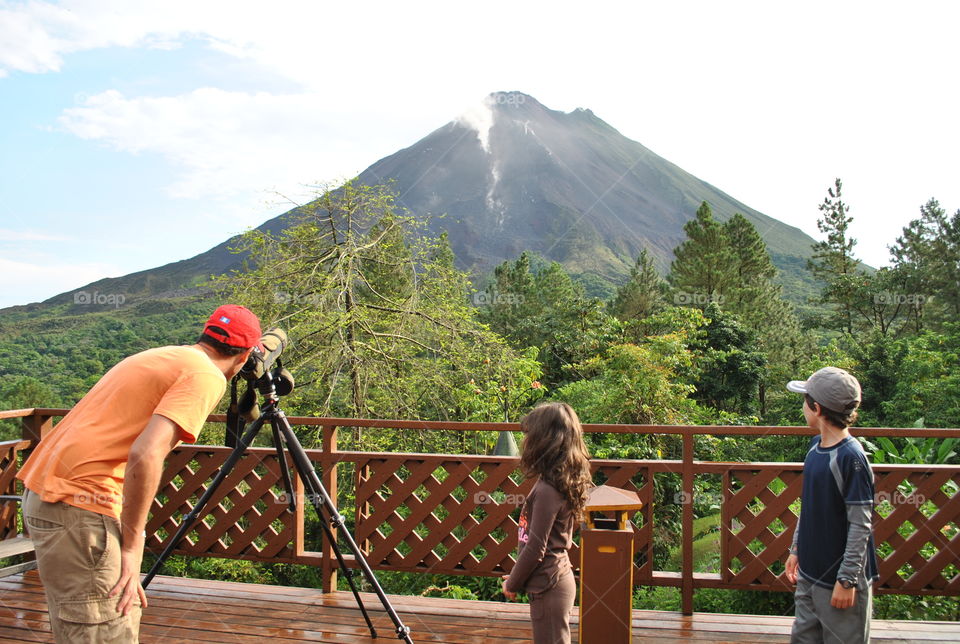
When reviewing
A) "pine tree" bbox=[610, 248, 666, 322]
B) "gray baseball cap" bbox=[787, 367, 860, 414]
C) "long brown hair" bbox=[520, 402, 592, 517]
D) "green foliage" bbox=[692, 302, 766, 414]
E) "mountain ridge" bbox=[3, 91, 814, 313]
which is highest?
"mountain ridge" bbox=[3, 91, 814, 313]

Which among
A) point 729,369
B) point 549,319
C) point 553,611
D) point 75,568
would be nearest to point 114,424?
point 75,568

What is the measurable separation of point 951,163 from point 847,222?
13157 mm

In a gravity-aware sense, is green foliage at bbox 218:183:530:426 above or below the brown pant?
above

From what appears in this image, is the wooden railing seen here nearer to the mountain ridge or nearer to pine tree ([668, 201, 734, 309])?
pine tree ([668, 201, 734, 309])

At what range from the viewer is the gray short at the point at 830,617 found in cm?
160

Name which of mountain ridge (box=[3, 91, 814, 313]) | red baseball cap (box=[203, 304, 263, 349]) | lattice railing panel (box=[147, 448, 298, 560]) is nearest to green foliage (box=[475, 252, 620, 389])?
lattice railing panel (box=[147, 448, 298, 560])

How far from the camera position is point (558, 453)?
1684 mm

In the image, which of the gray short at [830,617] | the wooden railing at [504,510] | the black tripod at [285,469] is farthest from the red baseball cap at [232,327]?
the gray short at [830,617]

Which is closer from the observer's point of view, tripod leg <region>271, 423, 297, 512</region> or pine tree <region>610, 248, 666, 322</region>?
tripod leg <region>271, 423, 297, 512</region>

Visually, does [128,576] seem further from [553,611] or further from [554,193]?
[554,193]

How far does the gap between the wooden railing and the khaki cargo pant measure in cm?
153

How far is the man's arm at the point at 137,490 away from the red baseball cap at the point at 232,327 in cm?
25

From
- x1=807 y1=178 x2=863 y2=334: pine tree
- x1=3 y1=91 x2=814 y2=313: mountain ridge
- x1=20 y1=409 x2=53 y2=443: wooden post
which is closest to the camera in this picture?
x1=20 y1=409 x2=53 y2=443: wooden post

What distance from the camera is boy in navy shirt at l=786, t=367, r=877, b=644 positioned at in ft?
5.18
